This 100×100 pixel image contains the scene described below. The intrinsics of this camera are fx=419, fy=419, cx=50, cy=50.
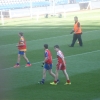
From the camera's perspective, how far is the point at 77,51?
2325cm

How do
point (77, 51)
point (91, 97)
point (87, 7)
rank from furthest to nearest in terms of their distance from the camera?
point (87, 7), point (77, 51), point (91, 97)

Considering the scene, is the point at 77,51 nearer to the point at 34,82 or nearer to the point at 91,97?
the point at 34,82

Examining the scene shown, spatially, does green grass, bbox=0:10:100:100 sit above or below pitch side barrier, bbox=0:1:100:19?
below

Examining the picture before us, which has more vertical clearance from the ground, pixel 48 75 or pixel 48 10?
pixel 48 10

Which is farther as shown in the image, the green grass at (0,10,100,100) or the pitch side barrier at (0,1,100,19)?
the pitch side barrier at (0,1,100,19)

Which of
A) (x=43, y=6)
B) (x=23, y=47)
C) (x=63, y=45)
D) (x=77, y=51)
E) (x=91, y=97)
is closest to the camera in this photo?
(x=91, y=97)

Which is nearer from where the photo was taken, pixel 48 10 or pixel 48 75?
pixel 48 75

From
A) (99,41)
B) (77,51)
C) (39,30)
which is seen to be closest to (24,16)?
(39,30)

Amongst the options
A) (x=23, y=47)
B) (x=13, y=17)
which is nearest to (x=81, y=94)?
(x=23, y=47)

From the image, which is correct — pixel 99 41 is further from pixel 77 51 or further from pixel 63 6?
pixel 63 6

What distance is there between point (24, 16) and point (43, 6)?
5.89m

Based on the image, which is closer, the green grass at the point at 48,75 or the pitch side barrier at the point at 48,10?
the green grass at the point at 48,75

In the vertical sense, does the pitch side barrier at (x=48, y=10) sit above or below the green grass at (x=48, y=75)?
above

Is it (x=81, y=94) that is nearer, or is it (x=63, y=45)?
(x=81, y=94)
